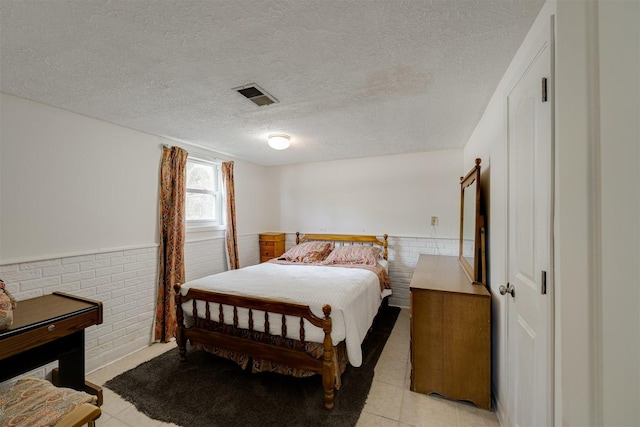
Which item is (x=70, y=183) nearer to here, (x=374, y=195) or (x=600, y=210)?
(x=600, y=210)

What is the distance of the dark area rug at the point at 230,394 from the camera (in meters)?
1.76

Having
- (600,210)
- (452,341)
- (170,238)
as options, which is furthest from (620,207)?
(170,238)

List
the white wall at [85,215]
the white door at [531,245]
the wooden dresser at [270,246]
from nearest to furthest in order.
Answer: the white door at [531,245] → the white wall at [85,215] → the wooden dresser at [270,246]

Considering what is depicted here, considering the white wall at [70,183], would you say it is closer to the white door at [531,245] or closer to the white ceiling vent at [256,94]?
the white ceiling vent at [256,94]

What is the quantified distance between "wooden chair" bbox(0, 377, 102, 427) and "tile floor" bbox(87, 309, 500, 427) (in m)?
0.56

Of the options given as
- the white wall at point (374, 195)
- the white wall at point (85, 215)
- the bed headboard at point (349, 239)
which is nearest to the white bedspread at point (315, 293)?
the white wall at point (85, 215)

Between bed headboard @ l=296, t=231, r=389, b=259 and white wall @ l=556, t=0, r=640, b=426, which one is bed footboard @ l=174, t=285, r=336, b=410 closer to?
white wall @ l=556, t=0, r=640, b=426

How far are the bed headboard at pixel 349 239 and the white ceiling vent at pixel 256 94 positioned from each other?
2.54 m

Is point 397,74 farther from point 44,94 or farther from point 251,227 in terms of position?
point 251,227

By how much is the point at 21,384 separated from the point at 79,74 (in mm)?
1867

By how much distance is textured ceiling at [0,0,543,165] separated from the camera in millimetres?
1171

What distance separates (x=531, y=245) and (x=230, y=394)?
7.29 feet

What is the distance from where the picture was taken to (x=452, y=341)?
1.88 metres

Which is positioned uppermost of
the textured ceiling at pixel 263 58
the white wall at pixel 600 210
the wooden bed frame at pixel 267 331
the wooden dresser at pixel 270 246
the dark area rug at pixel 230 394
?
the textured ceiling at pixel 263 58
